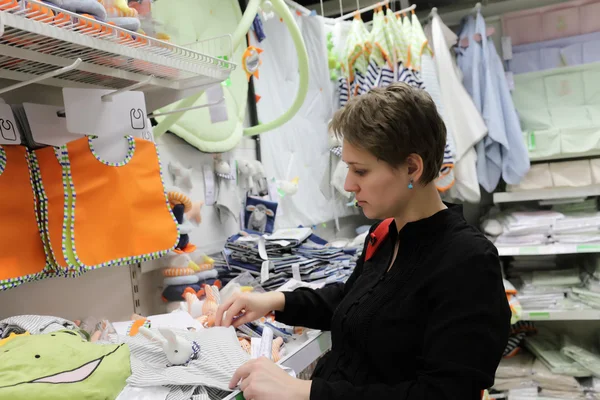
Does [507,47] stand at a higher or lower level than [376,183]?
higher

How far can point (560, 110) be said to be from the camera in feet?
8.39

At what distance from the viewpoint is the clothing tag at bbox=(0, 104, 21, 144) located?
0.89 metres

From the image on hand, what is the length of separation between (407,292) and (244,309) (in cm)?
36

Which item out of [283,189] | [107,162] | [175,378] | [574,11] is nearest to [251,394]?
[175,378]

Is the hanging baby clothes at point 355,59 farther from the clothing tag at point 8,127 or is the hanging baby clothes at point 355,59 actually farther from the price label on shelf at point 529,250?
the clothing tag at point 8,127

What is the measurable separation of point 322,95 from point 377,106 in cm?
159

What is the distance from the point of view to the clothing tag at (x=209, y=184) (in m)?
1.58

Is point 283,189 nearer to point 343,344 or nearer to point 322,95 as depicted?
point 322,95

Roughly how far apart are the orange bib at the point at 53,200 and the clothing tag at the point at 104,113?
0.08m

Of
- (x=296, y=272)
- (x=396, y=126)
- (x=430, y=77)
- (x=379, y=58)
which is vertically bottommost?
(x=296, y=272)

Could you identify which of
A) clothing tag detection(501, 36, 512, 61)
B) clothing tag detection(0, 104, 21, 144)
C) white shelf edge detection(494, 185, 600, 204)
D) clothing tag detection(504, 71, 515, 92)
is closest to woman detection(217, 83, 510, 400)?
clothing tag detection(0, 104, 21, 144)

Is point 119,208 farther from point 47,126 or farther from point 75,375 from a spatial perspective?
point 75,375

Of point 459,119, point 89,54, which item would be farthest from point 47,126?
point 459,119

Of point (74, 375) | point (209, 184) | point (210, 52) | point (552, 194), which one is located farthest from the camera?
point (552, 194)
